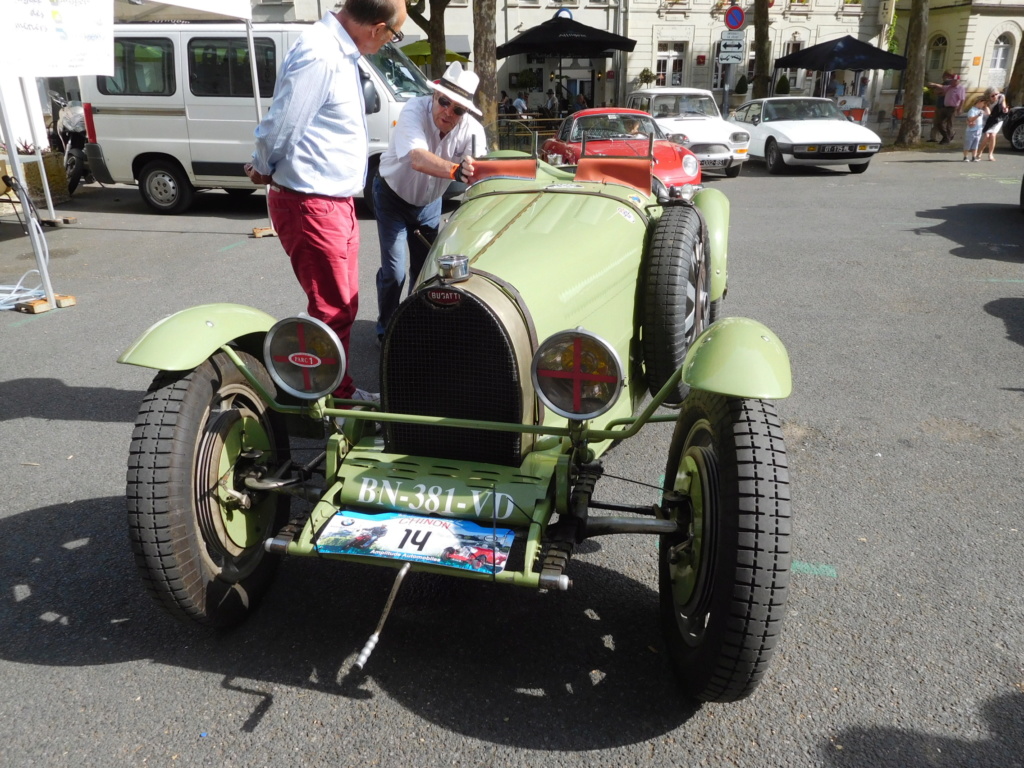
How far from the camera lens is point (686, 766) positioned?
82.8 inches

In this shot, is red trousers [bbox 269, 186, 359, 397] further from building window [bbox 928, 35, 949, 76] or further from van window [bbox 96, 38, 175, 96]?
building window [bbox 928, 35, 949, 76]

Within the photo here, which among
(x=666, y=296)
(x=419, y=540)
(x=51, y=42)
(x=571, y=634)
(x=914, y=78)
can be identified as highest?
(x=51, y=42)

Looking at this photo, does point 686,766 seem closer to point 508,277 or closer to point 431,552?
point 431,552

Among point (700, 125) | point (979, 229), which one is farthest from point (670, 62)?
point (979, 229)

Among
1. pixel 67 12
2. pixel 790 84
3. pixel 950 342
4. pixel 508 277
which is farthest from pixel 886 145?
pixel 508 277

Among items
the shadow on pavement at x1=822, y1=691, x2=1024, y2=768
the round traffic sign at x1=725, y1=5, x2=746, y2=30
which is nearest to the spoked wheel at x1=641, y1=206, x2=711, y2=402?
the shadow on pavement at x1=822, y1=691, x2=1024, y2=768

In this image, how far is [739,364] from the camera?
7.41 ft

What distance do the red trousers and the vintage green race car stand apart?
0.66 meters

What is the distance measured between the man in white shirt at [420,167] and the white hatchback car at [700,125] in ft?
31.0

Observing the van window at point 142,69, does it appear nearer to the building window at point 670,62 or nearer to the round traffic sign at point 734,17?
the round traffic sign at point 734,17

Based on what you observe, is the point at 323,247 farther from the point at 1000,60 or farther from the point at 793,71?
the point at 1000,60

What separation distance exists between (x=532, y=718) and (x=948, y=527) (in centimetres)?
198

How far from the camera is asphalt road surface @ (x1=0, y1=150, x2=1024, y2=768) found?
2189mm

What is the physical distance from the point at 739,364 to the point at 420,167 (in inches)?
94.9
